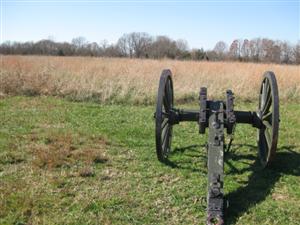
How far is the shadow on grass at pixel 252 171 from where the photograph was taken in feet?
14.0

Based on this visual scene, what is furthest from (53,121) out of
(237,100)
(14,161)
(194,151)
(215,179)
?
(237,100)

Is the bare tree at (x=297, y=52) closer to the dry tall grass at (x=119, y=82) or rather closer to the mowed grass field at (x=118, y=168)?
the dry tall grass at (x=119, y=82)

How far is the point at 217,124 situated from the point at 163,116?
3.22 ft

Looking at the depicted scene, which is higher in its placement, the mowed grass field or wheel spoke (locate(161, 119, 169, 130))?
wheel spoke (locate(161, 119, 169, 130))

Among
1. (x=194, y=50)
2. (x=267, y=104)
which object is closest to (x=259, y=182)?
(x=267, y=104)

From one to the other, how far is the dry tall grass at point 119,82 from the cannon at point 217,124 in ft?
18.4

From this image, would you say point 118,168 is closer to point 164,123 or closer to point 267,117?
point 164,123

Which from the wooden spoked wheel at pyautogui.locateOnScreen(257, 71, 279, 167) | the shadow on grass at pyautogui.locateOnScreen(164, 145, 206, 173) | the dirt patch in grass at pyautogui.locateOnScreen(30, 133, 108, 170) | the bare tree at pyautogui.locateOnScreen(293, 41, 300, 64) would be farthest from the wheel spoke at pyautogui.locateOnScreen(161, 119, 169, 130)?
the bare tree at pyautogui.locateOnScreen(293, 41, 300, 64)

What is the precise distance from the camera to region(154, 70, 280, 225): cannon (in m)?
3.98

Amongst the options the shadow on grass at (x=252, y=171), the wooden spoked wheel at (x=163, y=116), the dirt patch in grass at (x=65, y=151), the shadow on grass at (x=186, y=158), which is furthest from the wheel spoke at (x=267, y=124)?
the dirt patch in grass at (x=65, y=151)

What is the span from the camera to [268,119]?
5504mm

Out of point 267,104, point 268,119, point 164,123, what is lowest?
point 164,123

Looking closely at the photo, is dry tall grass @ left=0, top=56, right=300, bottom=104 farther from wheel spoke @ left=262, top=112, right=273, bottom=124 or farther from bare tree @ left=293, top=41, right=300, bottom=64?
bare tree @ left=293, top=41, right=300, bottom=64

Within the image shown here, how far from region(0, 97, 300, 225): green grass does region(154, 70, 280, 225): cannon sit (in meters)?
0.22
